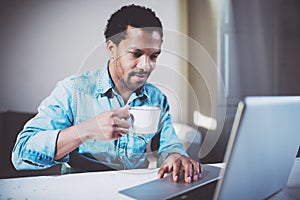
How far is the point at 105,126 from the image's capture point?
1.66 meters

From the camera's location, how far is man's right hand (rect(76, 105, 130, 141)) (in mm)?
1646

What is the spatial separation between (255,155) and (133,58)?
93 centimetres

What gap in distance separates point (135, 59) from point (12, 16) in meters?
0.58

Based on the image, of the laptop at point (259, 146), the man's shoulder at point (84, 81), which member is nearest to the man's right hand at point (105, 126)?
the man's shoulder at point (84, 81)

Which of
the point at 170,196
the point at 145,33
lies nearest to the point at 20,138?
the point at 145,33

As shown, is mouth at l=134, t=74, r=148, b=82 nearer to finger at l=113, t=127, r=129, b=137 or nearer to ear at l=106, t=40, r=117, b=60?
ear at l=106, t=40, r=117, b=60

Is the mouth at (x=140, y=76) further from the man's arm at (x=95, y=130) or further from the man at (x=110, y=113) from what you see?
the man's arm at (x=95, y=130)

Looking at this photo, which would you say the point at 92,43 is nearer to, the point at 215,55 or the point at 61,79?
the point at 61,79

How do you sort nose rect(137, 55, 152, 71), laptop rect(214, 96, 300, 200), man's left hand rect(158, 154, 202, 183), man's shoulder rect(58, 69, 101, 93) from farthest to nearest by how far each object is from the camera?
1. nose rect(137, 55, 152, 71)
2. man's shoulder rect(58, 69, 101, 93)
3. man's left hand rect(158, 154, 202, 183)
4. laptop rect(214, 96, 300, 200)

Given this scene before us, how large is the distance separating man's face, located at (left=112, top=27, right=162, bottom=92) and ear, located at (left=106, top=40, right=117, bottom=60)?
0.01 meters

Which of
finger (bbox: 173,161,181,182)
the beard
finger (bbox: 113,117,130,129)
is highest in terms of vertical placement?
the beard

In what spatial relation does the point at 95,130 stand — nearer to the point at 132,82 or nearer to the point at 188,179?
the point at 132,82

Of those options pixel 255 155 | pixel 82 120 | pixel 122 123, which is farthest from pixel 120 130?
pixel 255 155

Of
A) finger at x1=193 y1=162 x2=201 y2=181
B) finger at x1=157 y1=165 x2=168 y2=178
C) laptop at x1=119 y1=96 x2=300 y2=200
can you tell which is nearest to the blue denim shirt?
finger at x1=157 y1=165 x2=168 y2=178
